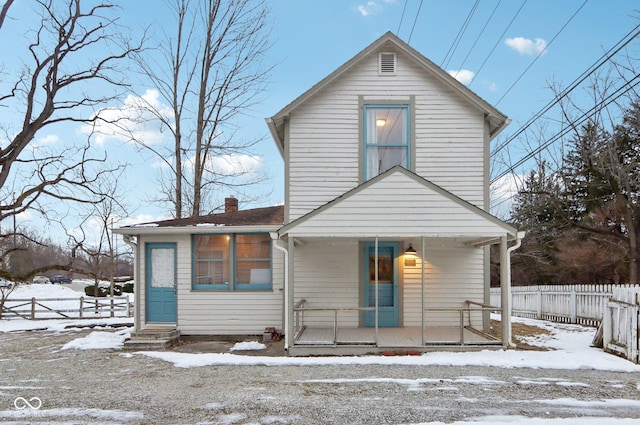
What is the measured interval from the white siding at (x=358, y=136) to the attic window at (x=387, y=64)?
0.14 m

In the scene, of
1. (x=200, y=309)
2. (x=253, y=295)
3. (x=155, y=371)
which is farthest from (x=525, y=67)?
(x=155, y=371)

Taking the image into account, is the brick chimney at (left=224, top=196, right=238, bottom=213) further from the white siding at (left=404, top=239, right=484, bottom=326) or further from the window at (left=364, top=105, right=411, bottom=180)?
the white siding at (left=404, top=239, right=484, bottom=326)

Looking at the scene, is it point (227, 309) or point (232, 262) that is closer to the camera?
point (227, 309)

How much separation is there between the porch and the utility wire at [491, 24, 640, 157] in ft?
25.5

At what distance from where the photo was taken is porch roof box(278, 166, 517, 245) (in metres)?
7.90

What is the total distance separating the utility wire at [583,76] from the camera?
10672 millimetres

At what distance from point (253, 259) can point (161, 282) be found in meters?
2.44

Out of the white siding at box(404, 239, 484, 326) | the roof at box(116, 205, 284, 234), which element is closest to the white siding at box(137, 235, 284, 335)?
the roof at box(116, 205, 284, 234)

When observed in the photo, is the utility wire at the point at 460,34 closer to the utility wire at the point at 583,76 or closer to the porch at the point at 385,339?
the utility wire at the point at 583,76

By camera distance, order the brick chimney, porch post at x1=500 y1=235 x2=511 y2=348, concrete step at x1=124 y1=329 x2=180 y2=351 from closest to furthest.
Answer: porch post at x1=500 y1=235 x2=511 y2=348, concrete step at x1=124 y1=329 x2=180 y2=351, the brick chimney

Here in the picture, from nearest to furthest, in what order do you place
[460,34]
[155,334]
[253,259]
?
[155,334]
[253,259]
[460,34]

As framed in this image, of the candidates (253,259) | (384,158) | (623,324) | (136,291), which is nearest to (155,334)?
(136,291)

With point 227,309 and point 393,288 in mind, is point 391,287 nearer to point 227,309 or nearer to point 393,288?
point 393,288

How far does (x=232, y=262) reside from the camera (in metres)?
10.4
